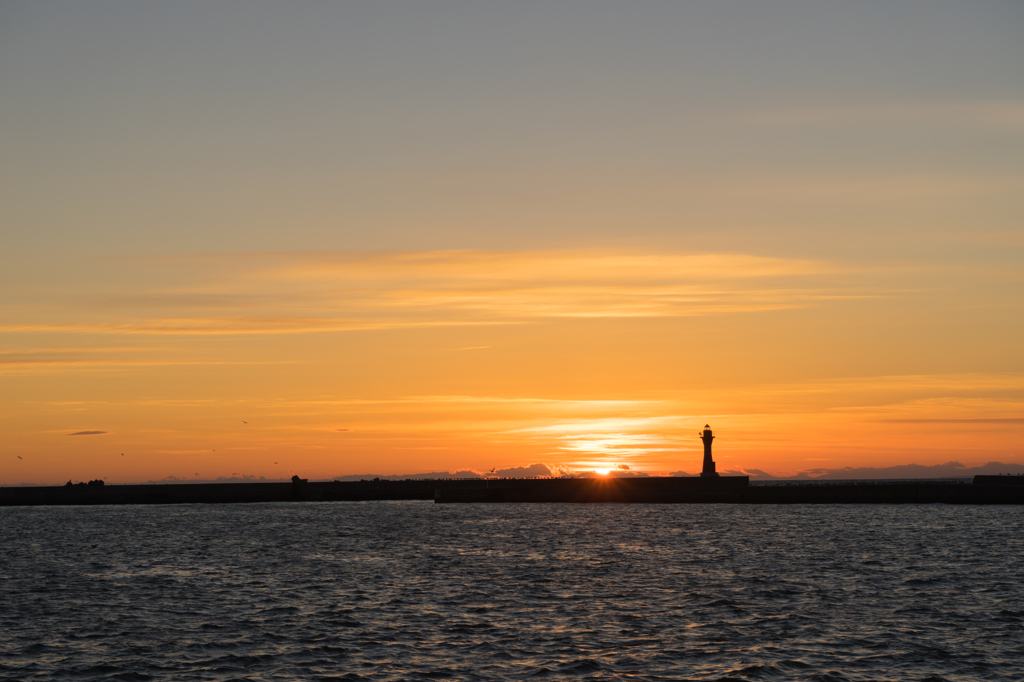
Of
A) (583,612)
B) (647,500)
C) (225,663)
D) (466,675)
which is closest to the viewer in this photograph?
(466,675)

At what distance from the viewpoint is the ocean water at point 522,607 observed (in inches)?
1013

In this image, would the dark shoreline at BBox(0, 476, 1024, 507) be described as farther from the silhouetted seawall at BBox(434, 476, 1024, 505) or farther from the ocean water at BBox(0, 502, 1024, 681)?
the ocean water at BBox(0, 502, 1024, 681)

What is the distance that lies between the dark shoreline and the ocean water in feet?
141

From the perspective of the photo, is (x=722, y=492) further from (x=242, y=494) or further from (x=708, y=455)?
(x=242, y=494)

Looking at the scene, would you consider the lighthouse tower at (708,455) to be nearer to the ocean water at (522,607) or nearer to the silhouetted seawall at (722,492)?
the silhouetted seawall at (722,492)

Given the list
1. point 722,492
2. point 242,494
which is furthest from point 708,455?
point 242,494

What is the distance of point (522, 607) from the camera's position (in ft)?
115

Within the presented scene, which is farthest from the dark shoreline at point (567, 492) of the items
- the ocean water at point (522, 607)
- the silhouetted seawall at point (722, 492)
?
the ocean water at point (522, 607)

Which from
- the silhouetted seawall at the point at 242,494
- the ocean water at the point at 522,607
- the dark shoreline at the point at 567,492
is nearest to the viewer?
the ocean water at the point at 522,607

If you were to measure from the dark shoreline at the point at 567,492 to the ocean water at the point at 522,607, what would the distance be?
43.1m

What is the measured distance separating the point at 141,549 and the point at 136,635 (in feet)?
112

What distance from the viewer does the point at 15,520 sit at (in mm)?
107562

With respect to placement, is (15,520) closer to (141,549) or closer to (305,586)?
(141,549)

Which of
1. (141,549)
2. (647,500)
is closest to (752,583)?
(141,549)
